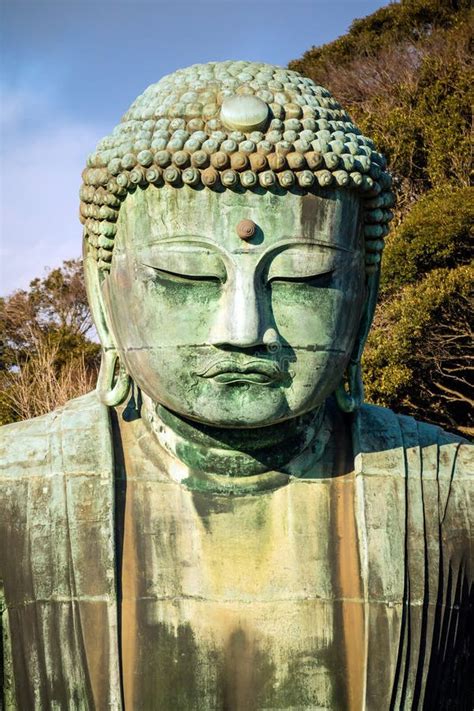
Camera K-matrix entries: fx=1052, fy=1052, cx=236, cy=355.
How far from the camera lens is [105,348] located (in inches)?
165

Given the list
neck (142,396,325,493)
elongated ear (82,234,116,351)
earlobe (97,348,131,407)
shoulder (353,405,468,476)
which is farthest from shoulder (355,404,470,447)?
elongated ear (82,234,116,351)

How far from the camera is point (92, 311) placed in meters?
4.23

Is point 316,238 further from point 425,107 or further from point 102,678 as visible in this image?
point 425,107

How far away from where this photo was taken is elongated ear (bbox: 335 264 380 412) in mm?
4172

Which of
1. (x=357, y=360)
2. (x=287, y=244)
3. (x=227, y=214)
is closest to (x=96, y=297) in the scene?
(x=227, y=214)

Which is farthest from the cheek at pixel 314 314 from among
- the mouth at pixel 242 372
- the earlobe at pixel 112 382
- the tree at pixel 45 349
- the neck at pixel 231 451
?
the tree at pixel 45 349

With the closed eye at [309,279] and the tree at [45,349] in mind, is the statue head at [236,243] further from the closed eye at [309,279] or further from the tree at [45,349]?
the tree at [45,349]

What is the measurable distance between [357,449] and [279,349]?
0.70 m

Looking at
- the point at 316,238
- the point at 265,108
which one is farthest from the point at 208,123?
the point at 316,238

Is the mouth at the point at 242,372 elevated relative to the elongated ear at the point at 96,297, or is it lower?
lower

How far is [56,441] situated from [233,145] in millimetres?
1336

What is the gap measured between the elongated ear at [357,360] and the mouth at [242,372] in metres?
0.57

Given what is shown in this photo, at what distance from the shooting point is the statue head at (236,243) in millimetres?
3641

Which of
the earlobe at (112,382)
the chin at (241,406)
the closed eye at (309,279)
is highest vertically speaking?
the closed eye at (309,279)
